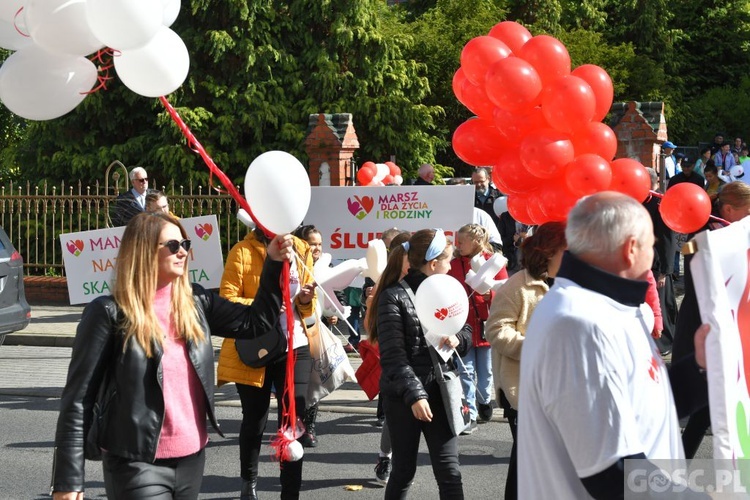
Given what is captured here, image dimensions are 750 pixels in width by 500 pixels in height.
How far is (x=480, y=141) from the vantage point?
5.79m

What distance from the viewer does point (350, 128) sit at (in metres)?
15.3

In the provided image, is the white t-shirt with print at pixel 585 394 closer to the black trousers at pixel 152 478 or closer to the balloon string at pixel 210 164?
the black trousers at pixel 152 478

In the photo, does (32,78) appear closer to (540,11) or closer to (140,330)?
(140,330)

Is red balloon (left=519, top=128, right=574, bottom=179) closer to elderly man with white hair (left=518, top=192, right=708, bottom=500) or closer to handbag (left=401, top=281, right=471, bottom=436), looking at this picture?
handbag (left=401, top=281, right=471, bottom=436)

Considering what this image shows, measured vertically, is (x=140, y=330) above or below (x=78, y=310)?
above

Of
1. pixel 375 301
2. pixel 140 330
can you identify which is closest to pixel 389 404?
pixel 375 301

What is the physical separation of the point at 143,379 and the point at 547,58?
290cm

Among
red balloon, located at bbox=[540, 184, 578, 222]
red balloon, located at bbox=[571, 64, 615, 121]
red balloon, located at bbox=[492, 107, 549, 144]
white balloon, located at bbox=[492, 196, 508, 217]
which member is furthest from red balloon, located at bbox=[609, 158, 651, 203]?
white balloon, located at bbox=[492, 196, 508, 217]

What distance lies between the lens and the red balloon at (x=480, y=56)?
5.61m

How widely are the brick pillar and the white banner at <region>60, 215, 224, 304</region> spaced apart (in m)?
4.00

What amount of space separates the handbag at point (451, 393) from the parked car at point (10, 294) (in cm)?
732

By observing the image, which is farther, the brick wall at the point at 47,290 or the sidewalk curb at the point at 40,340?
the brick wall at the point at 47,290

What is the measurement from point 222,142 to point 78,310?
4.07 m

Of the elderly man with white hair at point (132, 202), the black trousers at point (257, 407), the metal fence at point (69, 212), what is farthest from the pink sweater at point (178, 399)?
the metal fence at point (69, 212)
